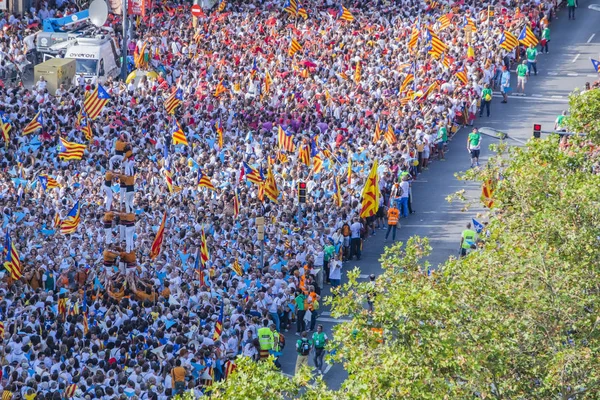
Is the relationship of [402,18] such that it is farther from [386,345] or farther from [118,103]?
[386,345]

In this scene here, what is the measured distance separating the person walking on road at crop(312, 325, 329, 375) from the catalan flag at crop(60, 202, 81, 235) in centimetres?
788

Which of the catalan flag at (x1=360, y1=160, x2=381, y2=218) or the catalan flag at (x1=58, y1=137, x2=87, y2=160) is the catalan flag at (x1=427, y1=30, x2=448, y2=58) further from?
the catalan flag at (x1=58, y1=137, x2=87, y2=160)

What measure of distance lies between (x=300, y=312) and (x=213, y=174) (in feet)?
30.1

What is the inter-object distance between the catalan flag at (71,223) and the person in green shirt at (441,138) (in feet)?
48.5

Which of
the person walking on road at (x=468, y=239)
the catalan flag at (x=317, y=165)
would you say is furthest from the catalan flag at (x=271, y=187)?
the person walking on road at (x=468, y=239)

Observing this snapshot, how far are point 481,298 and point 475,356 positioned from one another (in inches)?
62.1

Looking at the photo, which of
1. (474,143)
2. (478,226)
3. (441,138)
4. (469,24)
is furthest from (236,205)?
(469,24)

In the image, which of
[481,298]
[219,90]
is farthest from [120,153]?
[481,298]

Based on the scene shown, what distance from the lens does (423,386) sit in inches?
917

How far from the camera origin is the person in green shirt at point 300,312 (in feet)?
124

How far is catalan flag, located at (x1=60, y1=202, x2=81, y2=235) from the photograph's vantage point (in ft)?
131

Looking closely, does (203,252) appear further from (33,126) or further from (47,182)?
(33,126)

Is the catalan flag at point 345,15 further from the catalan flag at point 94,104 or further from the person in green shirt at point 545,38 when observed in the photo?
the catalan flag at point 94,104

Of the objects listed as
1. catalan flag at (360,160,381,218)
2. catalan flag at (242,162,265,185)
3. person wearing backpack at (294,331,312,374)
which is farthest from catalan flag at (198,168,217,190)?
person wearing backpack at (294,331,312,374)
